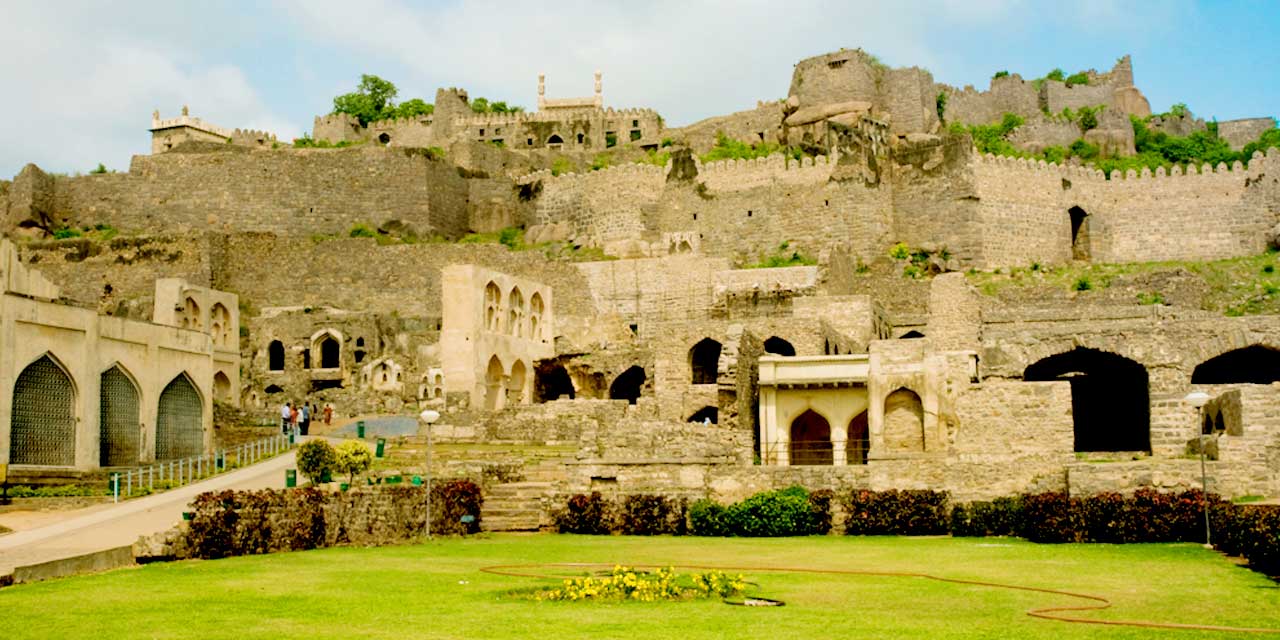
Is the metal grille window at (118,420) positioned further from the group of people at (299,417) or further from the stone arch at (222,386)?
the stone arch at (222,386)

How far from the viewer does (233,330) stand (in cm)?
5084

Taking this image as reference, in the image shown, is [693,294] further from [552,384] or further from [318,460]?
[318,460]

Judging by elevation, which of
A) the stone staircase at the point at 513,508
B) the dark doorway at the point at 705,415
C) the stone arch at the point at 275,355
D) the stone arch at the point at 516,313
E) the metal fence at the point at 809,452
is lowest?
the stone staircase at the point at 513,508

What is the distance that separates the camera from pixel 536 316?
158 ft

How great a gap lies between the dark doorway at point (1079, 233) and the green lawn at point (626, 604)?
34.1 meters

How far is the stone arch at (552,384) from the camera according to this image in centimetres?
4616

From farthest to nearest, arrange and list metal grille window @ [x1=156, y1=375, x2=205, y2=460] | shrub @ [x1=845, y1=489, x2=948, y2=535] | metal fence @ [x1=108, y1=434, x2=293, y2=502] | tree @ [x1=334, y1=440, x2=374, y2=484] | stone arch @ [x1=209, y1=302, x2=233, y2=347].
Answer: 1. stone arch @ [x1=209, y1=302, x2=233, y2=347]
2. metal grille window @ [x1=156, y1=375, x2=205, y2=460]
3. metal fence @ [x1=108, y1=434, x2=293, y2=502]
4. tree @ [x1=334, y1=440, x2=374, y2=484]
5. shrub @ [x1=845, y1=489, x2=948, y2=535]

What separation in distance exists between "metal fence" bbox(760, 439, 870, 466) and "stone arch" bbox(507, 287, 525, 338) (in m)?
13.8

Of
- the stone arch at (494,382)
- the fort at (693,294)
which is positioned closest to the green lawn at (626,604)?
the fort at (693,294)

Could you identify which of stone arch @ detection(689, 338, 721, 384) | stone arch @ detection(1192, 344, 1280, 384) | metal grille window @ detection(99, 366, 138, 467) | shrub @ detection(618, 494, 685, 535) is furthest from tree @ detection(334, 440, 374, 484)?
stone arch @ detection(1192, 344, 1280, 384)

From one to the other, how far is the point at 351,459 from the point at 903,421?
44.1 feet

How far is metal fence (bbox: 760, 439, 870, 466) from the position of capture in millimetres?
33312

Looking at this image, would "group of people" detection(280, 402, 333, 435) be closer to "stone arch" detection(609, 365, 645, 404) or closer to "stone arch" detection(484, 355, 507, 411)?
"stone arch" detection(484, 355, 507, 411)

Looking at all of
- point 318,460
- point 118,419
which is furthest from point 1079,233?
point 318,460
